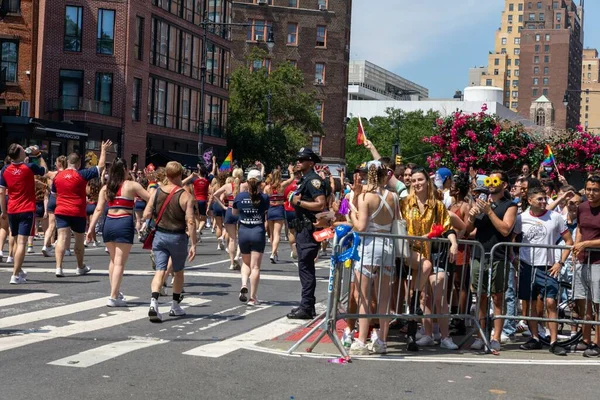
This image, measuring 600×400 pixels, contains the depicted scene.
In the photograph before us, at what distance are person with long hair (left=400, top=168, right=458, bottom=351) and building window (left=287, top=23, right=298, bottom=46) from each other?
7986cm

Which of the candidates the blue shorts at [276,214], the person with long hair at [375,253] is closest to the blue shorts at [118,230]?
the person with long hair at [375,253]

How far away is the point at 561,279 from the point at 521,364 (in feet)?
5.39

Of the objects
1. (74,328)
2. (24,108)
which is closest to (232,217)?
(74,328)

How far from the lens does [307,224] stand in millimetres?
10781

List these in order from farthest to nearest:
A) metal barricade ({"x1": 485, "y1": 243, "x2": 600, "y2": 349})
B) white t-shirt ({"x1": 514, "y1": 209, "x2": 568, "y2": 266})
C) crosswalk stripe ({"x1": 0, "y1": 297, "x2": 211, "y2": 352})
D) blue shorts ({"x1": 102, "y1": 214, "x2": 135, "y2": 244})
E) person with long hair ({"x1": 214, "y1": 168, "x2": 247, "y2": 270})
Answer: person with long hair ({"x1": 214, "y1": 168, "x2": 247, "y2": 270}) → blue shorts ({"x1": 102, "y1": 214, "x2": 135, "y2": 244}) → white t-shirt ({"x1": 514, "y1": 209, "x2": 568, "y2": 266}) → metal barricade ({"x1": 485, "y1": 243, "x2": 600, "y2": 349}) → crosswalk stripe ({"x1": 0, "y1": 297, "x2": 211, "y2": 352})

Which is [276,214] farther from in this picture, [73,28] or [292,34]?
[292,34]

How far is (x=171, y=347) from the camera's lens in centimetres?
881

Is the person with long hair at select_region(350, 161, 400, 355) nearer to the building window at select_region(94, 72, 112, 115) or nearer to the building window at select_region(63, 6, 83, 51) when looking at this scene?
Result: the building window at select_region(94, 72, 112, 115)

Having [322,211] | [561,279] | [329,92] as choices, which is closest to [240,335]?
[322,211]

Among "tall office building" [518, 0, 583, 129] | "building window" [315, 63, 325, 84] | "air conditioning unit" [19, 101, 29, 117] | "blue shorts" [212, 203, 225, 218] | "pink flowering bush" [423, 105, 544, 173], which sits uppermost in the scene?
"tall office building" [518, 0, 583, 129]

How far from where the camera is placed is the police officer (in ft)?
35.3

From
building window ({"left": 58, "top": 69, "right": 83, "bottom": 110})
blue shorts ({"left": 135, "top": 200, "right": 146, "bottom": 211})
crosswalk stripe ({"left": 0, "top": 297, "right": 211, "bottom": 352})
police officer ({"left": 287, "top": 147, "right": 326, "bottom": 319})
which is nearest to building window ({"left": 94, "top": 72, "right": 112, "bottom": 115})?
building window ({"left": 58, "top": 69, "right": 83, "bottom": 110})

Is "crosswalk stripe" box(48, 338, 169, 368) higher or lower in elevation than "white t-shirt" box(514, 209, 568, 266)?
lower

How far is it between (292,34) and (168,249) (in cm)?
7890
